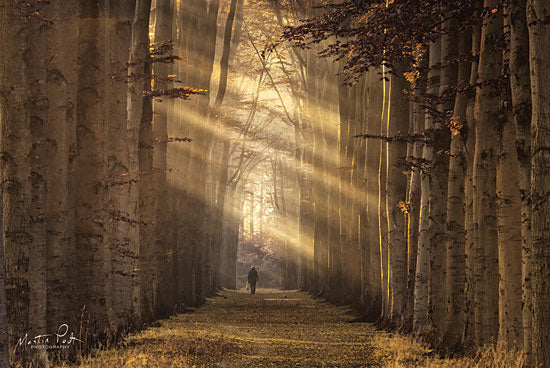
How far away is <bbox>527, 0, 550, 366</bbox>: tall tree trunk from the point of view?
7844 mm

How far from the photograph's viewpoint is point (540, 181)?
7.90 metres

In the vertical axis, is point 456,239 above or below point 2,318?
above

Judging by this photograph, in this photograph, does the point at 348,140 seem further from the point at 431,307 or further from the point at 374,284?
the point at 431,307

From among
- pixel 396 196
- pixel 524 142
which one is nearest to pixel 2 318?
pixel 524 142

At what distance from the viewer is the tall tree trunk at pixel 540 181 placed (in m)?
7.84

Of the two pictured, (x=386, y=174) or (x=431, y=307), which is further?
(x=386, y=174)

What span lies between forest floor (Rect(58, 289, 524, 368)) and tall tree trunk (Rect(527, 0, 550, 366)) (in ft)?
6.53

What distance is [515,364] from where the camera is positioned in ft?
28.7

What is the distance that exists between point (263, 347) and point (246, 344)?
0.36 m

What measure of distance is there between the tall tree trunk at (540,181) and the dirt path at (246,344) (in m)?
4.20

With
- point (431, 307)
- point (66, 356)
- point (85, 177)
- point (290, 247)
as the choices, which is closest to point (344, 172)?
point (431, 307)

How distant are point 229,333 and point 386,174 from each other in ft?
18.9

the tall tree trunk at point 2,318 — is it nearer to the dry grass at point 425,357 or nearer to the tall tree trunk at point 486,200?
the dry grass at point 425,357

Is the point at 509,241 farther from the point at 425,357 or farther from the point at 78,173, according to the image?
the point at 78,173
